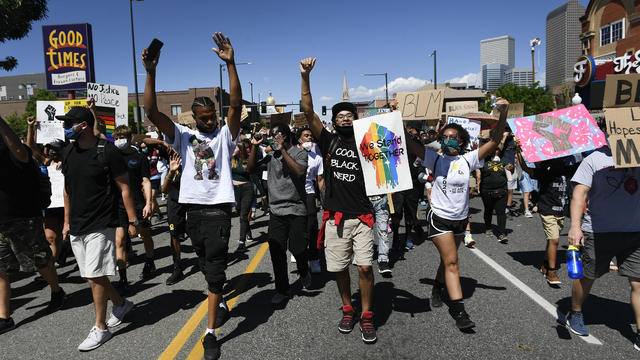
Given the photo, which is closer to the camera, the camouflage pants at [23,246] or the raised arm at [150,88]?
the raised arm at [150,88]

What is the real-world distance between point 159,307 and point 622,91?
5151 mm

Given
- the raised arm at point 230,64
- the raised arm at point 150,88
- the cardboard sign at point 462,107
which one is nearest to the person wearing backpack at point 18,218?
the raised arm at point 150,88

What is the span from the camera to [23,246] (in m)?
4.09

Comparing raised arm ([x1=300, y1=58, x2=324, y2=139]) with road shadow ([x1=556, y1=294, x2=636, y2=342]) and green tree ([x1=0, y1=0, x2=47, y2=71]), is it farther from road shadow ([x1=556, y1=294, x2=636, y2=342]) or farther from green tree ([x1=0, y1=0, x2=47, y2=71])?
green tree ([x1=0, y1=0, x2=47, y2=71])

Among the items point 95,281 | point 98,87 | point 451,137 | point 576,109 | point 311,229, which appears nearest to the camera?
point 95,281

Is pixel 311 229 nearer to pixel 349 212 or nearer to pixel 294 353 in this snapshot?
pixel 349 212

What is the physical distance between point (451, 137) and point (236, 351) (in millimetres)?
2924

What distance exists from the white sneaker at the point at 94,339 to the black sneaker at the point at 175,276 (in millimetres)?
1552

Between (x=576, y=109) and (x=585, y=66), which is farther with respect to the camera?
(x=585, y=66)

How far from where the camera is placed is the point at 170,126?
3385 millimetres

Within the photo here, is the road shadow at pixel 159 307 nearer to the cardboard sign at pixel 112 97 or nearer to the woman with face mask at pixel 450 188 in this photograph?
the woman with face mask at pixel 450 188

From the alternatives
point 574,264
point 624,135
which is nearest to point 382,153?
point 574,264

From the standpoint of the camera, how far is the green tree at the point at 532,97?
41.6 meters

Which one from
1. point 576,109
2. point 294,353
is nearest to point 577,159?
point 576,109
